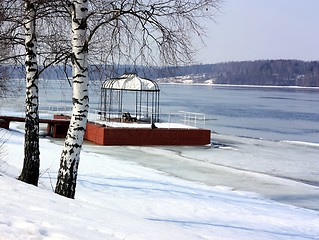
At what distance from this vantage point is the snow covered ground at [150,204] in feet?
15.0

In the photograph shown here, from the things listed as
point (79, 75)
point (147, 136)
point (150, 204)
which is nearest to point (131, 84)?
point (147, 136)

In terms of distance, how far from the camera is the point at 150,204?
939 cm

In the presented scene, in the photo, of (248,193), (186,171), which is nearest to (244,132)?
(186,171)

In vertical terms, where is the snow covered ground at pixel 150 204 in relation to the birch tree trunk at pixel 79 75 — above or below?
below

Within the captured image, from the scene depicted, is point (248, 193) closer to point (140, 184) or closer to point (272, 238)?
point (140, 184)

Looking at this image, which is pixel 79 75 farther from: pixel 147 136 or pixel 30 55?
pixel 147 136

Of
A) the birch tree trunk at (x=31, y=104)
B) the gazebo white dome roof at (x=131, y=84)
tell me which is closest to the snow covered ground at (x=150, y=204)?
the birch tree trunk at (x=31, y=104)

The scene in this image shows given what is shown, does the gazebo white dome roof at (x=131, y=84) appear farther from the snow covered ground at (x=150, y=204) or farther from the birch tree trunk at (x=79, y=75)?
the birch tree trunk at (x=79, y=75)

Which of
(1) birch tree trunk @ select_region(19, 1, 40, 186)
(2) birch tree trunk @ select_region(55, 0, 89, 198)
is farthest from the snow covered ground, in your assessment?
(2) birch tree trunk @ select_region(55, 0, 89, 198)

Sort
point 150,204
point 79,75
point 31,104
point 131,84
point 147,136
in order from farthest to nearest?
point 131,84 → point 147,136 → point 150,204 → point 31,104 → point 79,75

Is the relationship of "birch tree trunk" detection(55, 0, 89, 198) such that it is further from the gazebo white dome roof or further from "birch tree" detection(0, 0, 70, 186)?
the gazebo white dome roof

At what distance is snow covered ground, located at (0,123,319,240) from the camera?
4.58 m

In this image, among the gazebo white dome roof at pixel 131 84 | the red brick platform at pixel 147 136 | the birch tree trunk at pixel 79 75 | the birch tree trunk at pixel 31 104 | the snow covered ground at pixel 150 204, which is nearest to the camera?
the snow covered ground at pixel 150 204

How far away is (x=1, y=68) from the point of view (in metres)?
17.3
